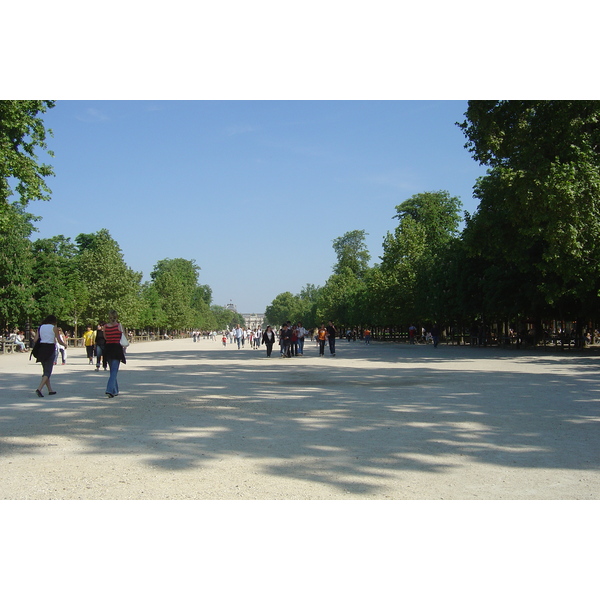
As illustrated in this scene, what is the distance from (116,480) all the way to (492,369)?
57.3 feet

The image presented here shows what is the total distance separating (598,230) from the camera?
25.3 metres

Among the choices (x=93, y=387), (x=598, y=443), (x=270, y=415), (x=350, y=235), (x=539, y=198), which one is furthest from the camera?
(x=350, y=235)

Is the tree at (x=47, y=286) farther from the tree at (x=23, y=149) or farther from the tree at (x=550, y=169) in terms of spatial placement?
the tree at (x=550, y=169)

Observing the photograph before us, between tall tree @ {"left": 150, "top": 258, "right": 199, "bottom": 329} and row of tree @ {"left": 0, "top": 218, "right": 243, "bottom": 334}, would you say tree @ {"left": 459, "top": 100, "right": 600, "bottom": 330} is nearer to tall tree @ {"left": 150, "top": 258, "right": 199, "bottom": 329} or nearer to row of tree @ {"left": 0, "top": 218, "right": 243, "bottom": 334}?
row of tree @ {"left": 0, "top": 218, "right": 243, "bottom": 334}

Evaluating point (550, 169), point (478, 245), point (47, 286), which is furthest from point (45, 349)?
point (47, 286)

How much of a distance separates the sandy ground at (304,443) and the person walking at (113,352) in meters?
0.39

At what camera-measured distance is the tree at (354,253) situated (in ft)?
337

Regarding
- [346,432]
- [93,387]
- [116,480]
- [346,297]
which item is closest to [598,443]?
[346,432]

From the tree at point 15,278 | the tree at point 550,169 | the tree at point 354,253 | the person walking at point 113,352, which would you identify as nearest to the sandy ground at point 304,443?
the person walking at point 113,352

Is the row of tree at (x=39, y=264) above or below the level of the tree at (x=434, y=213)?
below

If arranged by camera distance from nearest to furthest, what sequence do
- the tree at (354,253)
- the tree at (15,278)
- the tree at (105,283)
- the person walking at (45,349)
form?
the person walking at (45,349), the tree at (15,278), the tree at (105,283), the tree at (354,253)

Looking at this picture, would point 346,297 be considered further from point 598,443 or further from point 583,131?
point 598,443

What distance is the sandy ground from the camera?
19.6 ft

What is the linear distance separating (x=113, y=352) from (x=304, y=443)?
6690 millimetres
